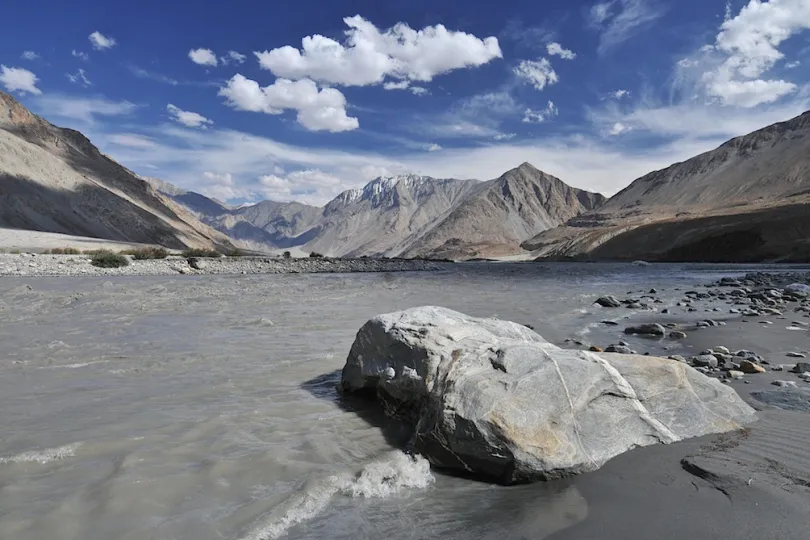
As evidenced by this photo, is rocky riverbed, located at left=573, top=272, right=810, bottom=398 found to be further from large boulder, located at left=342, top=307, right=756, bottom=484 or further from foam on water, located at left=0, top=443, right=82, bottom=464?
Answer: foam on water, located at left=0, top=443, right=82, bottom=464

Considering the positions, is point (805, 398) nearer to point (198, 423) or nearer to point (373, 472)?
point (373, 472)

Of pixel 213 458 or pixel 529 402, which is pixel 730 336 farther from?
pixel 213 458

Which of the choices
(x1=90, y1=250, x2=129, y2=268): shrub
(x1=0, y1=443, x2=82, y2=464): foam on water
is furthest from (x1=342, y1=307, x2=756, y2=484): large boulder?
(x1=90, y1=250, x2=129, y2=268): shrub

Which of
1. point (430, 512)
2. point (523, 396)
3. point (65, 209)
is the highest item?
point (65, 209)

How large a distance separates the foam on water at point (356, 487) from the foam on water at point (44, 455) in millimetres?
2349

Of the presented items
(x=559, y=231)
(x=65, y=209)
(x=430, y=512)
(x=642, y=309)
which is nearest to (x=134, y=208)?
(x=65, y=209)

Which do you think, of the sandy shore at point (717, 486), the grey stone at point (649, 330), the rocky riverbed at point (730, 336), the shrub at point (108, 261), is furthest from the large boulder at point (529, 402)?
the shrub at point (108, 261)

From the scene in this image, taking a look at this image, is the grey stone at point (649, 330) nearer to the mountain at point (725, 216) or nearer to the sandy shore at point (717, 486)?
the sandy shore at point (717, 486)

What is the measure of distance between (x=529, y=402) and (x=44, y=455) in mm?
4539

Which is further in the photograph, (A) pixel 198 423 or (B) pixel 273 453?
(A) pixel 198 423

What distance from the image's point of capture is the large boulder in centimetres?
446

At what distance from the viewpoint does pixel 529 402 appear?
4723 mm

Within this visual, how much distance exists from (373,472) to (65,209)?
11671cm

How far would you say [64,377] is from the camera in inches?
291
